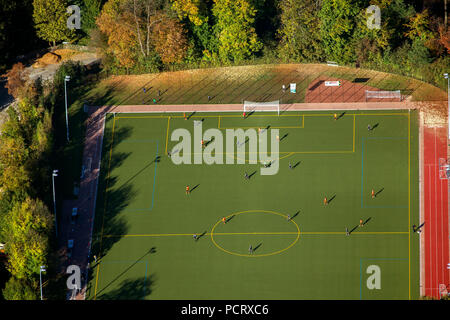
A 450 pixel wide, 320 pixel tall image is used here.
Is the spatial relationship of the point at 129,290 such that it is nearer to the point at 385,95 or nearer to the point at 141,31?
the point at 141,31

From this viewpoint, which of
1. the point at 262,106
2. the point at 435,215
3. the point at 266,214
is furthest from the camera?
the point at 262,106

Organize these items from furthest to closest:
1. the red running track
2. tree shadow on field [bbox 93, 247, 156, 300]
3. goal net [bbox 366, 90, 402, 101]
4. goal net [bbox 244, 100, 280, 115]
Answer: goal net [bbox 244, 100, 280, 115] < goal net [bbox 366, 90, 402, 101] < the red running track < tree shadow on field [bbox 93, 247, 156, 300]

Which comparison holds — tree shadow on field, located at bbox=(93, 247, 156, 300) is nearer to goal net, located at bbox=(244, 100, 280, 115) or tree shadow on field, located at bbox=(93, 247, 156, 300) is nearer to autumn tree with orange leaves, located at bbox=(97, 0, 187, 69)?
goal net, located at bbox=(244, 100, 280, 115)

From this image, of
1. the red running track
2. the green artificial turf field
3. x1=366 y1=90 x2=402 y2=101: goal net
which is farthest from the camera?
x1=366 y1=90 x2=402 y2=101: goal net

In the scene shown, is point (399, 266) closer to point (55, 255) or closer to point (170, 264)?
point (170, 264)

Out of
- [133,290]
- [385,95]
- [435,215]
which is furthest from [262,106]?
[133,290]

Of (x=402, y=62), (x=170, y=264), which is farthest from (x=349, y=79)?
(x=170, y=264)

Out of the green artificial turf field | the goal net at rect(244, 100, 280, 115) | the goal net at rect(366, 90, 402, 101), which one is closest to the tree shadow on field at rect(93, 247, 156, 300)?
the green artificial turf field
